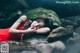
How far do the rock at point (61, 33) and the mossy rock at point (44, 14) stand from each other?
0.43 ft

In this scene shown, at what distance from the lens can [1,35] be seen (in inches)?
304

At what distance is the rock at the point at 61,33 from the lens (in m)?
7.74

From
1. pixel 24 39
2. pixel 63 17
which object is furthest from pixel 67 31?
pixel 24 39

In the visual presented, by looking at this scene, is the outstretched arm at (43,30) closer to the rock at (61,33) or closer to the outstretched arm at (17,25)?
the rock at (61,33)

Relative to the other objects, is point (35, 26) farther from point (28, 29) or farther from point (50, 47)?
point (50, 47)

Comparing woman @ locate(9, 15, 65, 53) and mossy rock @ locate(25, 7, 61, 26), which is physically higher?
mossy rock @ locate(25, 7, 61, 26)

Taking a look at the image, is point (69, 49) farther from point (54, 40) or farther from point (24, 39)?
point (24, 39)

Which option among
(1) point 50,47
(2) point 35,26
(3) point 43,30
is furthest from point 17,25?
(1) point 50,47

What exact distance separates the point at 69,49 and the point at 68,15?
1.95 feet

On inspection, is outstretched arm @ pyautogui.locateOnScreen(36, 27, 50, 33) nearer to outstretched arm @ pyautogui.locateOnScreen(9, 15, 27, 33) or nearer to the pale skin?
the pale skin

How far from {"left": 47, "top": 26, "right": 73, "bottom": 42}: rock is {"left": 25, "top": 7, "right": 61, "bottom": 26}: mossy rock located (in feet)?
0.43

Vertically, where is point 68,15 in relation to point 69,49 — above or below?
above

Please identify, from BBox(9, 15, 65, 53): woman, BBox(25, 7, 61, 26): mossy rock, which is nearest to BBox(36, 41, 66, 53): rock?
BBox(9, 15, 65, 53): woman

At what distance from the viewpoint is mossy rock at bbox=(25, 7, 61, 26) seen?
7637 millimetres
